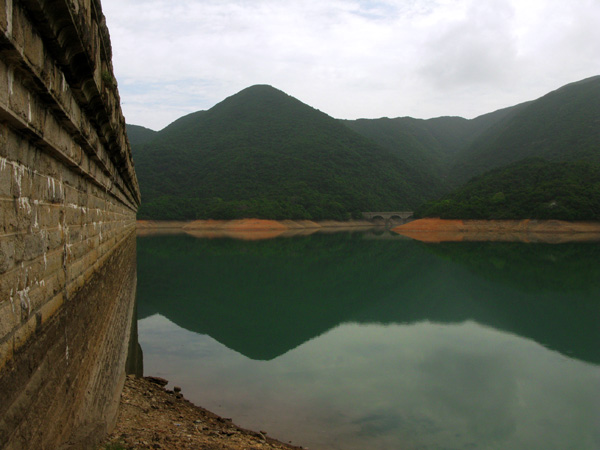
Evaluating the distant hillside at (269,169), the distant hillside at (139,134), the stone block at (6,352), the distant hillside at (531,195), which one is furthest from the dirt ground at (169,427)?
the distant hillside at (139,134)

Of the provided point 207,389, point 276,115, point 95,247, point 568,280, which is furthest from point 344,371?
point 276,115

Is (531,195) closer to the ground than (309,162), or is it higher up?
closer to the ground

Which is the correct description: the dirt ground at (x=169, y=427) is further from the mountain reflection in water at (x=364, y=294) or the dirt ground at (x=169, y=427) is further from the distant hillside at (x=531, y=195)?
the distant hillside at (x=531, y=195)

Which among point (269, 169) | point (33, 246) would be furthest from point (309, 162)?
point (33, 246)

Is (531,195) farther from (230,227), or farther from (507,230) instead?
(230,227)

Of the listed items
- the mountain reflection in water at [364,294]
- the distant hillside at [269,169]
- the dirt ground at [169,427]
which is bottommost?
the mountain reflection in water at [364,294]

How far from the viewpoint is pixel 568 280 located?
920 inches

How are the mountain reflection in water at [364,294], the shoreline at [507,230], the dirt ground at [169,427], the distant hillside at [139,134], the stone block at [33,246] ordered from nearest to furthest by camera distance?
the stone block at [33,246] → the dirt ground at [169,427] → the mountain reflection in water at [364,294] → the shoreline at [507,230] → the distant hillside at [139,134]

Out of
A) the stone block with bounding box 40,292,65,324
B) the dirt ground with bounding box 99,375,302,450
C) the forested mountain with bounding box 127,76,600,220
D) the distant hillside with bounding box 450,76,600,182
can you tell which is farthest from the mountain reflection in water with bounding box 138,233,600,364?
the distant hillside with bounding box 450,76,600,182

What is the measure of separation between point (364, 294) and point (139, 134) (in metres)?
132

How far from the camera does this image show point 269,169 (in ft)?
311

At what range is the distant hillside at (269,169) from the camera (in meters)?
78.1

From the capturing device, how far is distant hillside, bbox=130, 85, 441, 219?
78.1 meters

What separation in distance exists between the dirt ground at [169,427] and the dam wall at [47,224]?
891 mm
